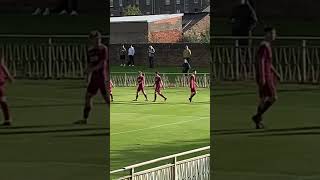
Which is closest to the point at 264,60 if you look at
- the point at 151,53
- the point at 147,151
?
the point at 147,151

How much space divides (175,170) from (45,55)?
2170mm

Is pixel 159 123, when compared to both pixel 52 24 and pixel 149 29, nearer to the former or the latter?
pixel 149 29

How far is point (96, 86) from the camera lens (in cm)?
356

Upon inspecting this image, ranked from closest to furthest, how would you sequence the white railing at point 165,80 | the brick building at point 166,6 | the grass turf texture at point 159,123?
the grass turf texture at point 159,123 < the brick building at point 166,6 < the white railing at point 165,80

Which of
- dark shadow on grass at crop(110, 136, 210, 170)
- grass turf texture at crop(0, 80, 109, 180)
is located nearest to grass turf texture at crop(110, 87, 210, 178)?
dark shadow on grass at crop(110, 136, 210, 170)

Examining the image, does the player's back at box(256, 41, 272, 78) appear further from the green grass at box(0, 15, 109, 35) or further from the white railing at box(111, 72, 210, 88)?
the white railing at box(111, 72, 210, 88)

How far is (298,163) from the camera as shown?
3227 millimetres

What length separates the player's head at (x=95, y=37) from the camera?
3.47m

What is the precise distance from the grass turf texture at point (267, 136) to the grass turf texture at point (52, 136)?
30.9 inches

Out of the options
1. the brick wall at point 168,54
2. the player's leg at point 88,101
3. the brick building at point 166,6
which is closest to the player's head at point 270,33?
the player's leg at point 88,101

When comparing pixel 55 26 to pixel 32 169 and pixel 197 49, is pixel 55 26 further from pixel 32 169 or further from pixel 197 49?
pixel 197 49

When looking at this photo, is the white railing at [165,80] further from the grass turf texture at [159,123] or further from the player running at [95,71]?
the player running at [95,71]

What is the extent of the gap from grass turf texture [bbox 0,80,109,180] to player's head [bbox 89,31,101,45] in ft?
0.96

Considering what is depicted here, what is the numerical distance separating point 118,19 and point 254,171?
4.92 metres
